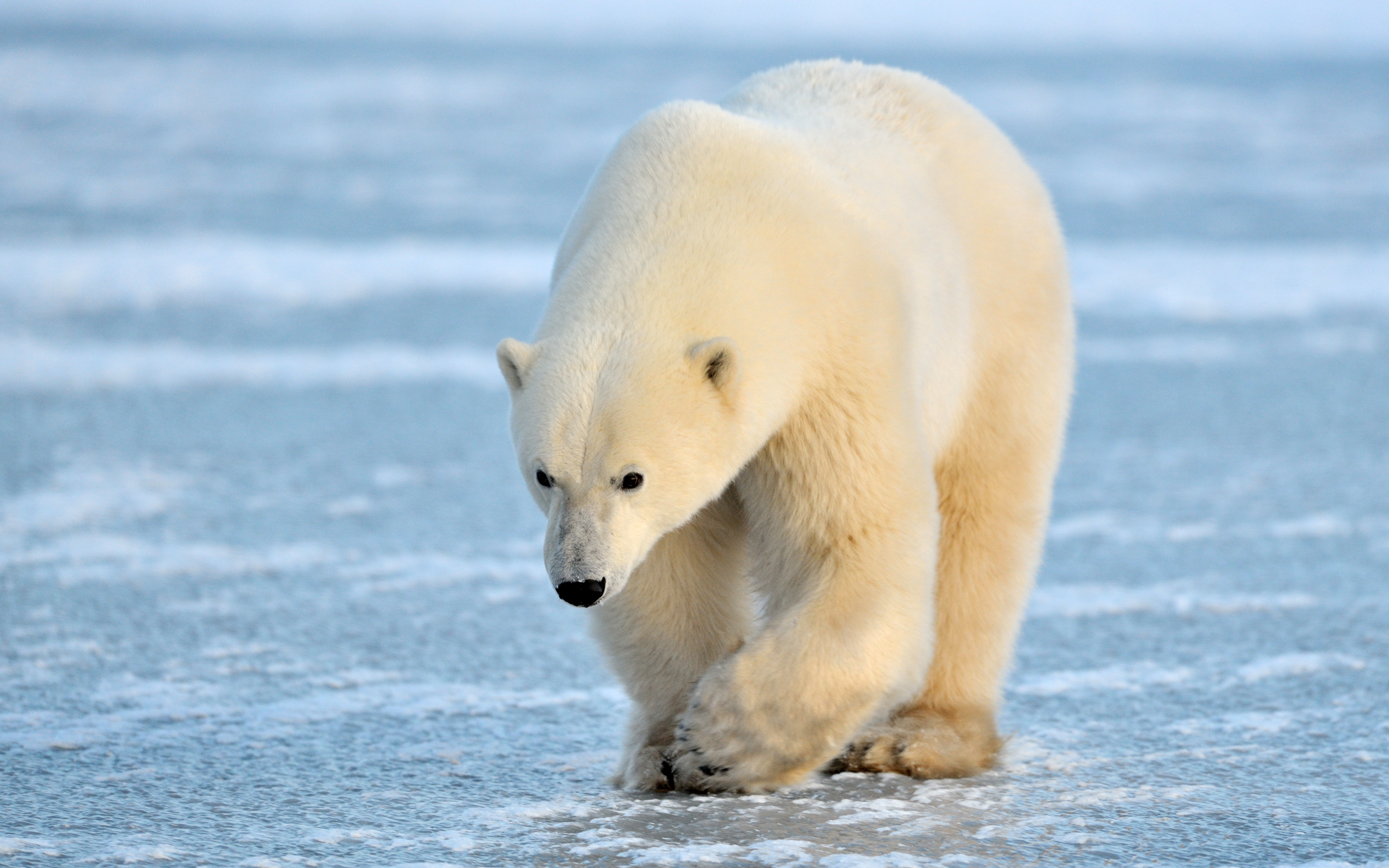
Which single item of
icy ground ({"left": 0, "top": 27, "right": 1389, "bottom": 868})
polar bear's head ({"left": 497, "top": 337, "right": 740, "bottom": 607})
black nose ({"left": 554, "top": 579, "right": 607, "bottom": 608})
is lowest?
icy ground ({"left": 0, "top": 27, "right": 1389, "bottom": 868})

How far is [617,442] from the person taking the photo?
7.87 feet

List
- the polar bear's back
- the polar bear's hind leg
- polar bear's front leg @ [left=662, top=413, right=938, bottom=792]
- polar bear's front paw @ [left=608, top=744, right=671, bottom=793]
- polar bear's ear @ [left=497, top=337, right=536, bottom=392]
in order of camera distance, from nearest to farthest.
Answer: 1. polar bear's ear @ [left=497, top=337, right=536, bottom=392]
2. polar bear's front leg @ [left=662, top=413, right=938, bottom=792]
3. polar bear's front paw @ [left=608, top=744, right=671, bottom=793]
4. the polar bear's back
5. the polar bear's hind leg

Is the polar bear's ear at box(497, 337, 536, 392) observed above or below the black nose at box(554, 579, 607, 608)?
above

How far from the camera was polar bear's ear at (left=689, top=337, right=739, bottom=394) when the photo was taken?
2.41m

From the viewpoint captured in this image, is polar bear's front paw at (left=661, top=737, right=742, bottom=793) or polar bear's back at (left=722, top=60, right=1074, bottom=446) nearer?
polar bear's front paw at (left=661, top=737, right=742, bottom=793)

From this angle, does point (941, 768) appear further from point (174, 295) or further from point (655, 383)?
point (174, 295)

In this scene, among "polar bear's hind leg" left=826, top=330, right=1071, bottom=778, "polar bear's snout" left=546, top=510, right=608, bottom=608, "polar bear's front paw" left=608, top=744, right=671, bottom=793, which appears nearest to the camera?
"polar bear's snout" left=546, top=510, right=608, bottom=608

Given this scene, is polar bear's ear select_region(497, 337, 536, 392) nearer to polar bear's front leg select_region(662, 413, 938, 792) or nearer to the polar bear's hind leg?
polar bear's front leg select_region(662, 413, 938, 792)

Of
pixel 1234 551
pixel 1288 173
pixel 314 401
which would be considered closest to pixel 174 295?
pixel 314 401

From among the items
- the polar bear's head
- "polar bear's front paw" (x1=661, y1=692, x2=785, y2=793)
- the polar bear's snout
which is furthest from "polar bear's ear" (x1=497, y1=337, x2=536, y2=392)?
"polar bear's front paw" (x1=661, y1=692, x2=785, y2=793)

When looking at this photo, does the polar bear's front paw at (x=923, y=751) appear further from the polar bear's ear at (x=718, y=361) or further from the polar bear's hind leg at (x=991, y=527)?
the polar bear's ear at (x=718, y=361)

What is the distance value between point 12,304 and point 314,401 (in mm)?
2337

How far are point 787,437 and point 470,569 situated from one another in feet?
5.63

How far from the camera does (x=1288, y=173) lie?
42.3 feet
